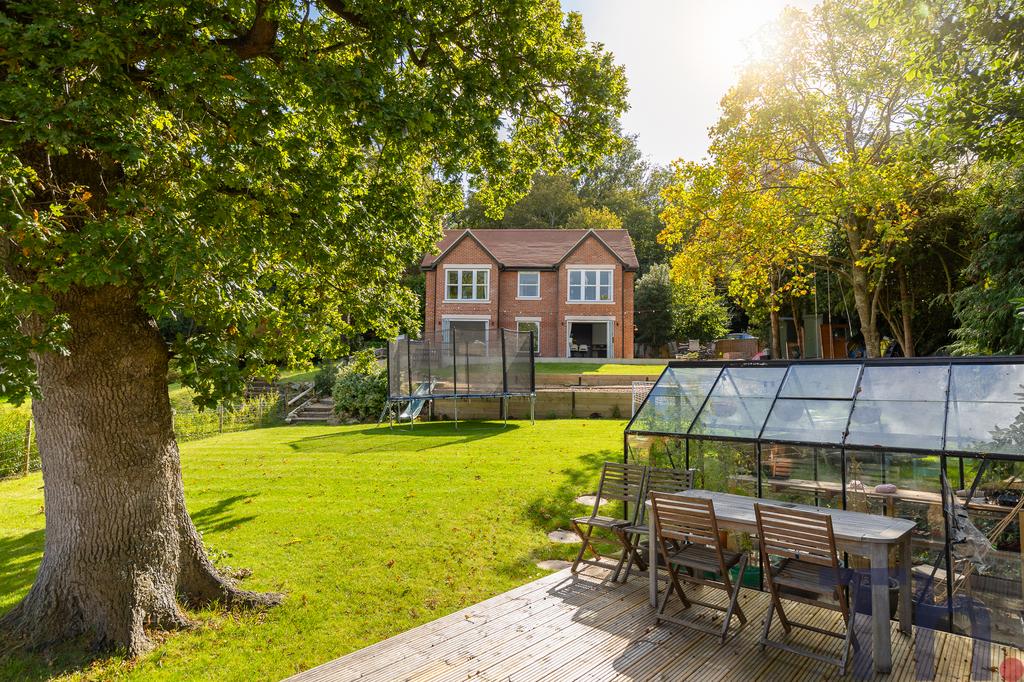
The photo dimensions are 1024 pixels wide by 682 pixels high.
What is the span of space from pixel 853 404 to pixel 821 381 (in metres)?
0.58

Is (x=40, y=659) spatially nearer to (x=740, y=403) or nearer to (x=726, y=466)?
(x=726, y=466)

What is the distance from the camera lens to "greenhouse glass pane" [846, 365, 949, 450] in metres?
5.77

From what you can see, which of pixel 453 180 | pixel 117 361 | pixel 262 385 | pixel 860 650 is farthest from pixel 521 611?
pixel 262 385

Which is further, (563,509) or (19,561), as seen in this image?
(563,509)

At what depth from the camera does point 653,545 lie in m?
5.65

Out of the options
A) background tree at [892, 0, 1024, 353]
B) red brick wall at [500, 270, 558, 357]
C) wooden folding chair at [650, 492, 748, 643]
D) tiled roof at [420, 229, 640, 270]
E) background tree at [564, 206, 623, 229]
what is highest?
background tree at [564, 206, 623, 229]

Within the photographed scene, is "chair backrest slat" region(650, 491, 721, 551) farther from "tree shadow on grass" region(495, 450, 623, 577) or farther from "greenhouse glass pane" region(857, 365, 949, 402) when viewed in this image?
"greenhouse glass pane" region(857, 365, 949, 402)

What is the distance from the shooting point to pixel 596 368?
26.8 metres

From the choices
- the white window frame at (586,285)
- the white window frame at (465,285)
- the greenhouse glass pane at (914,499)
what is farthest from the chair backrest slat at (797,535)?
the white window frame at (465,285)

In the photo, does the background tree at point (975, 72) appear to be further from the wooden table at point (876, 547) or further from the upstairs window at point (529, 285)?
the upstairs window at point (529, 285)

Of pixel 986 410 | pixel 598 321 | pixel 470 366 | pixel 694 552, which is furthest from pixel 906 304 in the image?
pixel 694 552

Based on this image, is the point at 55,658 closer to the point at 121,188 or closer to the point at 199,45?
the point at 121,188

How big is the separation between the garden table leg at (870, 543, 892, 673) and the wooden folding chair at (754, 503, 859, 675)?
181mm

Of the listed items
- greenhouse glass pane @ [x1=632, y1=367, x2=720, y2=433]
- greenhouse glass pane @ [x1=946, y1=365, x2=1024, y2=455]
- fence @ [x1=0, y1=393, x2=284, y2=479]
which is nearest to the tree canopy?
greenhouse glass pane @ [x1=632, y1=367, x2=720, y2=433]
